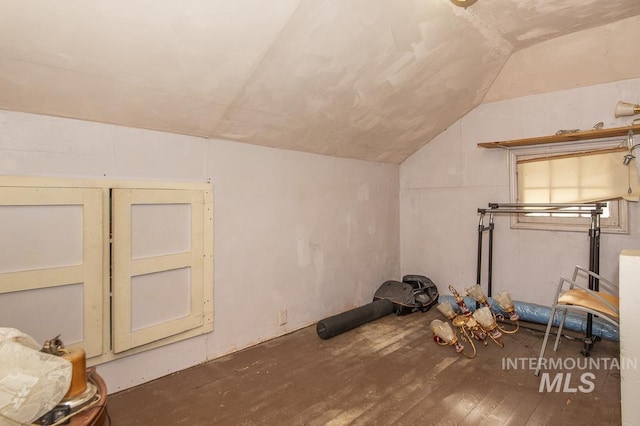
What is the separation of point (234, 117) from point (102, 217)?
1.02m

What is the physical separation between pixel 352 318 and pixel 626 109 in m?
2.86

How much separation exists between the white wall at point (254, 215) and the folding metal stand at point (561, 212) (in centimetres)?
105

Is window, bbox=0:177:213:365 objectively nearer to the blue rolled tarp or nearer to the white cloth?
the white cloth

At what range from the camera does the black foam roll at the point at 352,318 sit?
287 cm

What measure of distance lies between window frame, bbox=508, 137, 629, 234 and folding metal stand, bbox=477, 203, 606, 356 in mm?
119

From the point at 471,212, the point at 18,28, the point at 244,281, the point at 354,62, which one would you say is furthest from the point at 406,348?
the point at 18,28

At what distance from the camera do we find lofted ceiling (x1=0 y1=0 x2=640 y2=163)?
1494mm

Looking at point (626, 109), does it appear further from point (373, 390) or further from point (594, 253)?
point (373, 390)

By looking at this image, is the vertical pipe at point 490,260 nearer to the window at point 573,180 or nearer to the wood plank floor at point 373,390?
the window at point 573,180

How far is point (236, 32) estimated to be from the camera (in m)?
1.70

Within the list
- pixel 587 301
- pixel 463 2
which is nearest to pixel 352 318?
pixel 587 301

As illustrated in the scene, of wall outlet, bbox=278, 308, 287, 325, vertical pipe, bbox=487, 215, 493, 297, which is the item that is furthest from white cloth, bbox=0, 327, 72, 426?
vertical pipe, bbox=487, 215, 493, 297

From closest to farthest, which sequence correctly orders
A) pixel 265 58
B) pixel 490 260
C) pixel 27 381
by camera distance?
pixel 27 381
pixel 265 58
pixel 490 260

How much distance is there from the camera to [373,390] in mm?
2100
